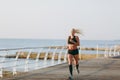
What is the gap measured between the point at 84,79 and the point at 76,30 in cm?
192

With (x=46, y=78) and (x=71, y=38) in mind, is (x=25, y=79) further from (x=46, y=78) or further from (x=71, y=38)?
(x=71, y=38)

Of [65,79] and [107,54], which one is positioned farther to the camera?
[107,54]

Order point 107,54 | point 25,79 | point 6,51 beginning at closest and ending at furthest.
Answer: point 25,79 → point 6,51 → point 107,54

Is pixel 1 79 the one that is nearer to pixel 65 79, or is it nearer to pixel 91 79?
pixel 65 79

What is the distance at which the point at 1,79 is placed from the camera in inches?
601

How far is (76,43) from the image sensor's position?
52.2 feet

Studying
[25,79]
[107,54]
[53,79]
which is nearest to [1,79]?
[25,79]

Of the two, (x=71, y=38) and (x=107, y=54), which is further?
(x=107, y=54)

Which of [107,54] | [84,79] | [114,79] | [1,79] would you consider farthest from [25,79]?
[107,54]

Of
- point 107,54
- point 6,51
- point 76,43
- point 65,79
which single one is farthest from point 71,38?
point 107,54

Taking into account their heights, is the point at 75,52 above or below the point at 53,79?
above

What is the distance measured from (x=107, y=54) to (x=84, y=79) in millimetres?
22656

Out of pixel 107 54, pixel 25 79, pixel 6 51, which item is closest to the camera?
pixel 25 79

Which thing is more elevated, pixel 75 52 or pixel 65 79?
pixel 75 52
